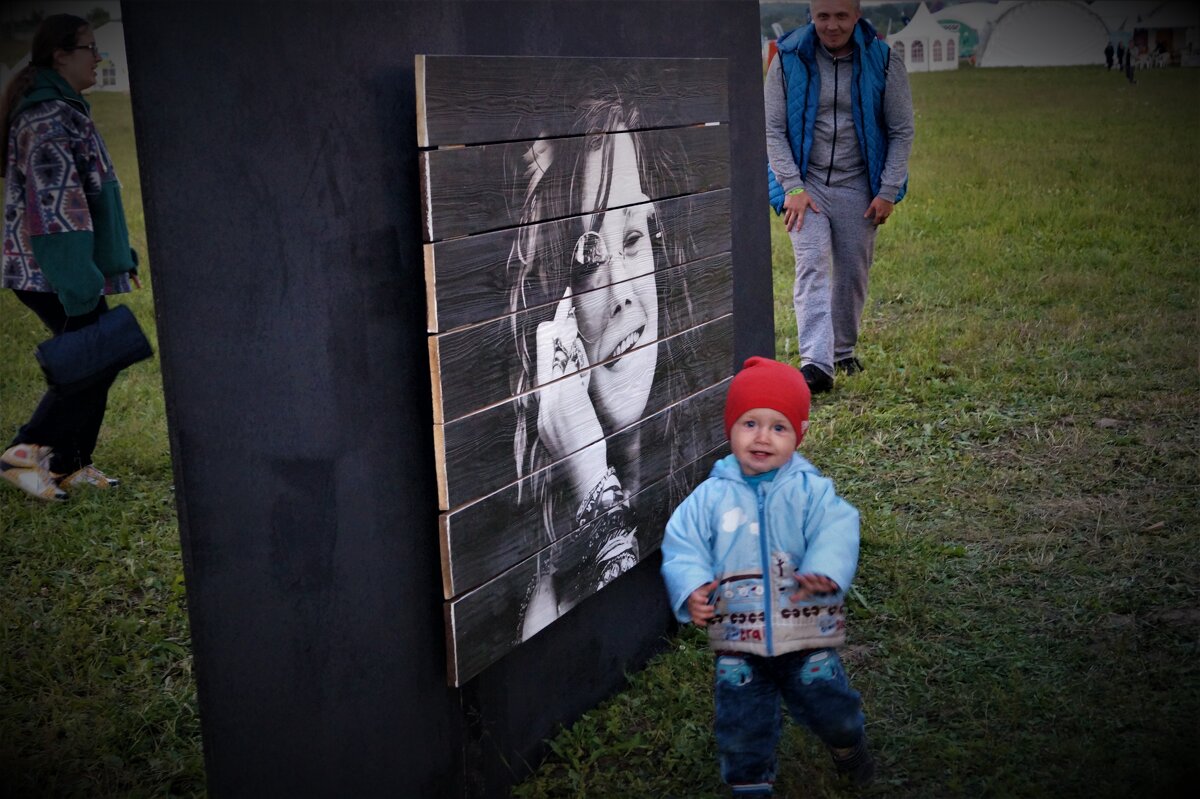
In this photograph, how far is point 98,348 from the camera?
4.98 m

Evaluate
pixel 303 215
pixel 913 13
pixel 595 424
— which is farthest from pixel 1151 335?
pixel 913 13

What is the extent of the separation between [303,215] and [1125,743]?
2.58m

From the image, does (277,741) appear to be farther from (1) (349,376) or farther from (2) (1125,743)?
(2) (1125,743)

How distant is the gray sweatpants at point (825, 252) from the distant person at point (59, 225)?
11.8ft

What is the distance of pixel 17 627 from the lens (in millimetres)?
4363

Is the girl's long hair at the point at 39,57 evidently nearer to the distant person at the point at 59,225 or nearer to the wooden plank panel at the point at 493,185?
the distant person at the point at 59,225

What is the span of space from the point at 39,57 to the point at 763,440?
3.98 metres

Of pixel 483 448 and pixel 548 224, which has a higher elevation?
pixel 548 224

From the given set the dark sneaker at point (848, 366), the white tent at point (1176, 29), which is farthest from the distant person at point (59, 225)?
the white tent at point (1176, 29)

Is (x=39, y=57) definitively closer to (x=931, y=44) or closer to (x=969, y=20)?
(x=931, y=44)

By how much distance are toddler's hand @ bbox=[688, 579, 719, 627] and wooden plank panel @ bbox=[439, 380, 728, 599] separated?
19.7 inches

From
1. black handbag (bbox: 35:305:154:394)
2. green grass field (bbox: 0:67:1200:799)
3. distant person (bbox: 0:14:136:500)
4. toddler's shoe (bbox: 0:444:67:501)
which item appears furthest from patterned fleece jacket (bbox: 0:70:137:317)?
green grass field (bbox: 0:67:1200:799)

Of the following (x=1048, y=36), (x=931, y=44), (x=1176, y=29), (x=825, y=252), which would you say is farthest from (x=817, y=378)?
(x=931, y=44)

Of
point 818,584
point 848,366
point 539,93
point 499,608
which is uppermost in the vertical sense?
point 539,93
